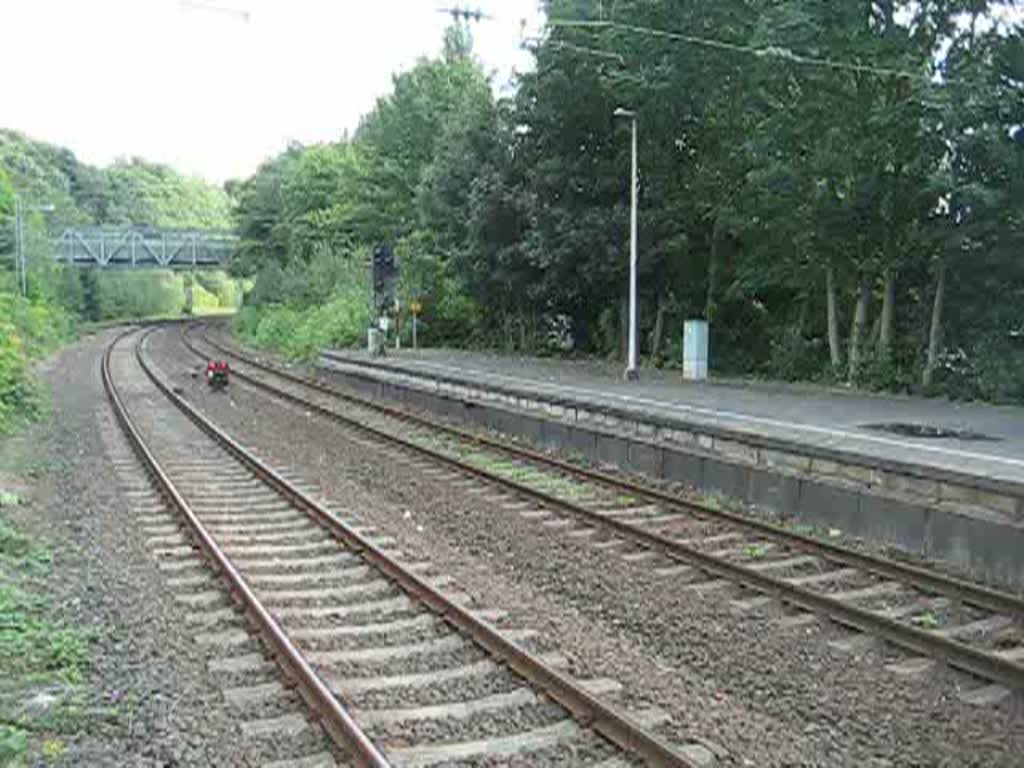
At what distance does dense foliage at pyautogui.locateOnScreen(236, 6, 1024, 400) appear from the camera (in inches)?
727

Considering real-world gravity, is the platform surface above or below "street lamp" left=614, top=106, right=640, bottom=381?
below

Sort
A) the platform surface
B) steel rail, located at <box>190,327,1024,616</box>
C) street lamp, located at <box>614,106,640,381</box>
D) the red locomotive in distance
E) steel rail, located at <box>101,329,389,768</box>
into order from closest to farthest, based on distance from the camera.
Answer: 1. steel rail, located at <box>101,329,389,768</box>
2. steel rail, located at <box>190,327,1024,616</box>
3. the platform surface
4. street lamp, located at <box>614,106,640,381</box>
5. the red locomotive in distance

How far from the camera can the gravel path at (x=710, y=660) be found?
5.56 meters

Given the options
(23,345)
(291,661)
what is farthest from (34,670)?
(23,345)

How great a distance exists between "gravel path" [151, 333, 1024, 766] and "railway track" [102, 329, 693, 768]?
45cm

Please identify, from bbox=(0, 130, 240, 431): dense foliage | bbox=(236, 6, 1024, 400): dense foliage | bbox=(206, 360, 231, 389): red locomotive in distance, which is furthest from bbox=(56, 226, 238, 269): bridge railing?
bbox=(206, 360, 231, 389): red locomotive in distance

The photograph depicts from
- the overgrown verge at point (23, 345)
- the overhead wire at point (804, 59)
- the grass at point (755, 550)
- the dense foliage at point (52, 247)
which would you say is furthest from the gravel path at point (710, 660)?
the dense foliage at point (52, 247)

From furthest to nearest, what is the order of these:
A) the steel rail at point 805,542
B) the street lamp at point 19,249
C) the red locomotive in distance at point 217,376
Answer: the street lamp at point 19,249, the red locomotive in distance at point 217,376, the steel rail at point 805,542

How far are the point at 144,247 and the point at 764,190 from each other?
71.5 meters

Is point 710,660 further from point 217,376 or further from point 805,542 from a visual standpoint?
point 217,376

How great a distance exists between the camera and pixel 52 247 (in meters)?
61.6

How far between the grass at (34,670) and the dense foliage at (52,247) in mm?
10798

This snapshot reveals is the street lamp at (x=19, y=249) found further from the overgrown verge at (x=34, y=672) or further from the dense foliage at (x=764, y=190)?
the overgrown verge at (x=34, y=672)

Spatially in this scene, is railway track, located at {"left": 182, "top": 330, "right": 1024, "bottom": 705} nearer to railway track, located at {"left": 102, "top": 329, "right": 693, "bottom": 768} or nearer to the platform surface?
the platform surface
